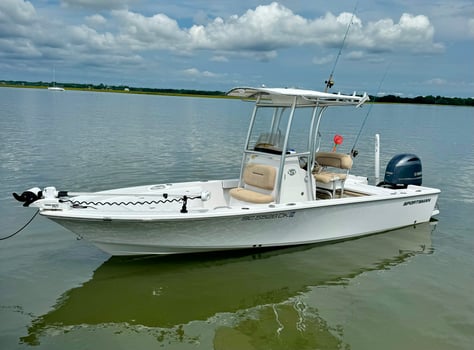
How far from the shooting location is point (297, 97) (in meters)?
7.30

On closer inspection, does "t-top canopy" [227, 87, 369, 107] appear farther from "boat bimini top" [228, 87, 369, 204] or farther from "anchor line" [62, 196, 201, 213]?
"anchor line" [62, 196, 201, 213]

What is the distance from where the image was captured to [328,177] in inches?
316

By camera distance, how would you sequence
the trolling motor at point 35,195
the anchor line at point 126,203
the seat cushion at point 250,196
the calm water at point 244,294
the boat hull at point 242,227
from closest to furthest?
1. the calm water at point 244,294
2. the trolling motor at point 35,195
3. the boat hull at point 242,227
4. the anchor line at point 126,203
5. the seat cushion at point 250,196

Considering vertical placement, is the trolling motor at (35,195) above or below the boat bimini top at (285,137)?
below

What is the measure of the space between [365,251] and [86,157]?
1106cm

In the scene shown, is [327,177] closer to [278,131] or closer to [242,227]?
[278,131]

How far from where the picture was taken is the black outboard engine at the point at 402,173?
9.05 m

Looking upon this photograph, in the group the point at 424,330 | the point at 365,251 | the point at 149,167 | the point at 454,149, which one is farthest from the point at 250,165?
the point at 454,149

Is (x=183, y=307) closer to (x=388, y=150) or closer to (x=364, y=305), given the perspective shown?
(x=364, y=305)

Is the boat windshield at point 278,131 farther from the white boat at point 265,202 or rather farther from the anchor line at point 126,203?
the anchor line at point 126,203

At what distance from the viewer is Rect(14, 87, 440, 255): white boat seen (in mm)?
6094

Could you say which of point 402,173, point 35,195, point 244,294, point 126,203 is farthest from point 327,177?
point 35,195

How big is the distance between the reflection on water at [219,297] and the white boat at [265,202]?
0.32m

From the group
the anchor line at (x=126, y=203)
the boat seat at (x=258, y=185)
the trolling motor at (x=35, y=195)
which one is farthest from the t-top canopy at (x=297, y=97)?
the trolling motor at (x=35, y=195)
